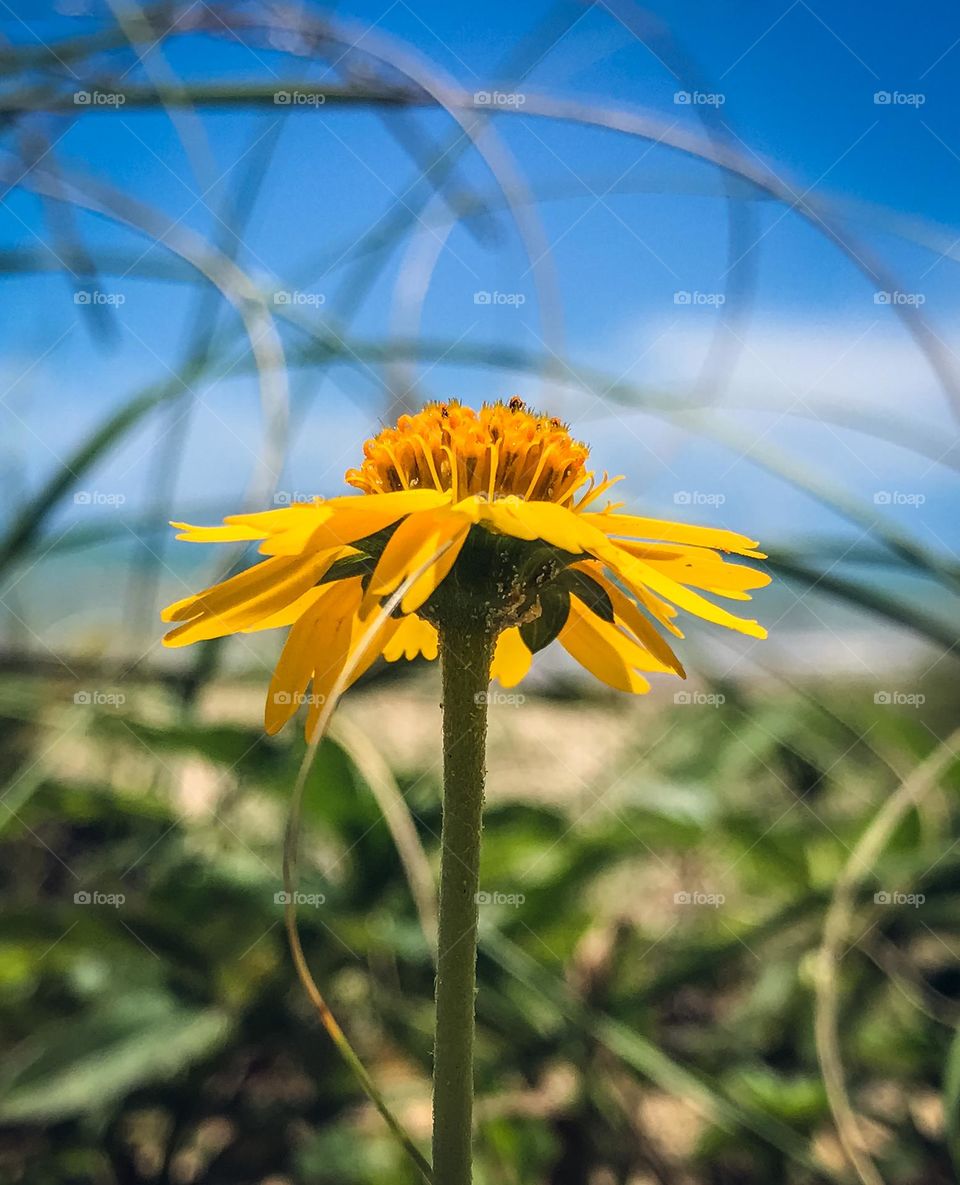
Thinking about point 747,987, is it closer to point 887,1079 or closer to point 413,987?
point 887,1079

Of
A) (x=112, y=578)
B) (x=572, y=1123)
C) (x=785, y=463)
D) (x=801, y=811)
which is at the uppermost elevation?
(x=785, y=463)

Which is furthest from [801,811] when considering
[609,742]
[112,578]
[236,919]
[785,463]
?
[112,578]

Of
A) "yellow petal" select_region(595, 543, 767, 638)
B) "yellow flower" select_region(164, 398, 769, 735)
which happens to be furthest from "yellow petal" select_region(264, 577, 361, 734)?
"yellow petal" select_region(595, 543, 767, 638)

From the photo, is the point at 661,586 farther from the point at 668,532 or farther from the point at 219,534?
the point at 219,534

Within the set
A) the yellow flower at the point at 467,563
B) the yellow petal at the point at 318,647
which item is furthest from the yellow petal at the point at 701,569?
the yellow petal at the point at 318,647

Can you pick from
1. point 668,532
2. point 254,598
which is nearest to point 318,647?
point 254,598

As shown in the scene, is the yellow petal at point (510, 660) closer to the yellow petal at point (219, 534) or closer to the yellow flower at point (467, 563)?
the yellow flower at point (467, 563)

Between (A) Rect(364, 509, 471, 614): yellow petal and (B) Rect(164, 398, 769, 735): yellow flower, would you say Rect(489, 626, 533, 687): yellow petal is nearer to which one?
(B) Rect(164, 398, 769, 735): yellow flower
